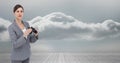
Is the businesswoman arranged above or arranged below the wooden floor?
above

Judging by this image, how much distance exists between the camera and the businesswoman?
2.08m

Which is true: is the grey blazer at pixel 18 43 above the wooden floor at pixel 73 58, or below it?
above

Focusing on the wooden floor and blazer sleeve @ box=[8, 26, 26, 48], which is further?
the wooden floor

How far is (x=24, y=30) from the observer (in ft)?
7.06

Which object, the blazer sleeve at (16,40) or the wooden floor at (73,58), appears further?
the wooden floor at (73,58)

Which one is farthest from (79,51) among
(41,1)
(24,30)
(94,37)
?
(24,30)

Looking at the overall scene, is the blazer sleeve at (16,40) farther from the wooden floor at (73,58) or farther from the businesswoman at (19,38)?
A: the wooden floor at (73,58)

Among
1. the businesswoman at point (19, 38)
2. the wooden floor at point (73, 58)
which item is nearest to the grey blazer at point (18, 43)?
the businesswoman at point (19, 38)

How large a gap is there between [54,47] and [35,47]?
0.42 metres

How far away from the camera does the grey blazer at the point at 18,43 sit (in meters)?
2.07

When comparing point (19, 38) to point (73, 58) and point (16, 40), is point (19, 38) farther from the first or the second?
point (73, 58)

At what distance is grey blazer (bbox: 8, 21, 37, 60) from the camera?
81.5 inches

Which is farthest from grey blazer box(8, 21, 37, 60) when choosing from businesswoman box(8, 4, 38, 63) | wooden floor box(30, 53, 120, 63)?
wooden floor box(30, 53, 120, 63)

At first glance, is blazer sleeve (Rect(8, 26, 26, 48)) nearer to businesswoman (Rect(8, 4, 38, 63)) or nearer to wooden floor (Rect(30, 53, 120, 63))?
businesswoman (Rect(8, 4, 38, 63))
